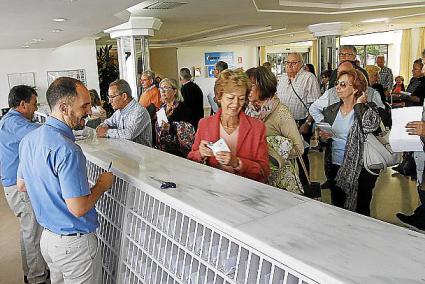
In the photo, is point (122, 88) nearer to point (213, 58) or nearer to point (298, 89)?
point (298, 89)

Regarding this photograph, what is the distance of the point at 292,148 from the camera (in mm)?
2564

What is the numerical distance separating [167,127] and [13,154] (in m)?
1.28

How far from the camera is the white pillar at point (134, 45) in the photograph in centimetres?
695

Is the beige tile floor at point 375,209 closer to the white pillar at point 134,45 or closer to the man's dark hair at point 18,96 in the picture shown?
the man's dark hair at point 18,96

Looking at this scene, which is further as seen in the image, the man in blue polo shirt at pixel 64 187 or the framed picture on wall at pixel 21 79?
the framed picture on wall at pixel 21 79

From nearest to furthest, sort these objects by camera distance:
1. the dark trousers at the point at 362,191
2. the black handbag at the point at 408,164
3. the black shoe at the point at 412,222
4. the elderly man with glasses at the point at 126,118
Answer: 1. the dark trousers at the point at 362,191
2. the elderly man with glasses at the point at 126,118
3. the black shoe at the point at 412,222
4. the black handbag at the point at 408,164

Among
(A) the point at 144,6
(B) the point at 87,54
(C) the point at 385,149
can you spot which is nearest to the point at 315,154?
(A) the point at 144,6

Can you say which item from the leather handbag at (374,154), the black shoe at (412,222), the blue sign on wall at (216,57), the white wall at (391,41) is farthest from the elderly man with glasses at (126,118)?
the blue sign on wall at (216,57)

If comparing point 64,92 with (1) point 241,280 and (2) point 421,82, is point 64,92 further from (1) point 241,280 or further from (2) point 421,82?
(2) point 421,82

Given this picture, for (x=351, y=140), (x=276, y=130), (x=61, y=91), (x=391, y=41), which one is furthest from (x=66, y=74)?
(x=391, y=41)

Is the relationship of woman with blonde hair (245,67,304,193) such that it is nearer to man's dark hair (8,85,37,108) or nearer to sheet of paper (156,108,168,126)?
sheet of paper (156,108,168,126)

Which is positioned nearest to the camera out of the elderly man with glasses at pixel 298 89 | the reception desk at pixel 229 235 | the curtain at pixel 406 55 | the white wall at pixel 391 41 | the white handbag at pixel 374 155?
the reception desk at pixel 229 235

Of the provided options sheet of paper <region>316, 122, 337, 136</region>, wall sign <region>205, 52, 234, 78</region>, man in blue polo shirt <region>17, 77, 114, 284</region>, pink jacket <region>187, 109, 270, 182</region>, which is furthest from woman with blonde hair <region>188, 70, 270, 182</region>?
wall sign <region>205, 52, 234, 78</region>

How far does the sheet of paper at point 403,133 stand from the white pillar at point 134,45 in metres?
4.95
